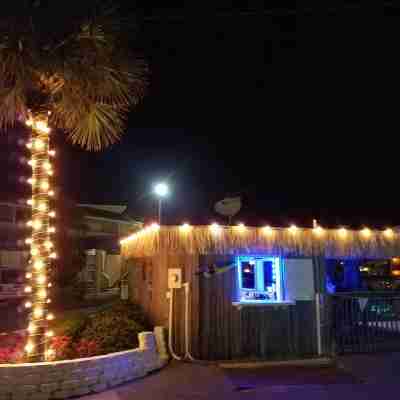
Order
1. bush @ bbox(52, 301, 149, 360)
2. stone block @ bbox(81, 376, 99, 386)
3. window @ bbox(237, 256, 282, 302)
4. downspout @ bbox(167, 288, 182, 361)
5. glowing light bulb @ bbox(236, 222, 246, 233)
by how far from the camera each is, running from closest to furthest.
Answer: stone block @ bbox(81, 376, 99, 386) < bush @ bbox(52, 301, 149, 360) < downspout @ bbox(167, 288, 182, 361) < glowing light bulb @ bbox(236, 222, 246, 233) < window @ bbox(237, 256, 282, 302)

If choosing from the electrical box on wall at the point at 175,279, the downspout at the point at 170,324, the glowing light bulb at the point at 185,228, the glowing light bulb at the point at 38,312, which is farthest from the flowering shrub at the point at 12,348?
the glowing light bulb at the point at 185,228

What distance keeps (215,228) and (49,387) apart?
14.0ft

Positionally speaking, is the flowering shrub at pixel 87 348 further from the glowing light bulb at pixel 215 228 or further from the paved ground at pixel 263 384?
the glowing light bulb at pixel 215 228

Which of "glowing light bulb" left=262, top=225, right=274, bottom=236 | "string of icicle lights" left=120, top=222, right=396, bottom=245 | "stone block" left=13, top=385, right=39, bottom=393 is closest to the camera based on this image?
"stone block" left=13, top=385, right=39, bottom=393

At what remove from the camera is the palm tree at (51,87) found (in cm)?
670

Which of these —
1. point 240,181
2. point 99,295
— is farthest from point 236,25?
point 99,295

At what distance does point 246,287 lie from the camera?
9.39m

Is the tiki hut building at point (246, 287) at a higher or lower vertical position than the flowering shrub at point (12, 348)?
higher

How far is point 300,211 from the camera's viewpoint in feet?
33.3

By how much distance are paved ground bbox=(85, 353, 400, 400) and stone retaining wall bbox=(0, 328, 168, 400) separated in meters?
0.23

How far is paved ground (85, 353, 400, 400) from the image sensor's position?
6391 mm

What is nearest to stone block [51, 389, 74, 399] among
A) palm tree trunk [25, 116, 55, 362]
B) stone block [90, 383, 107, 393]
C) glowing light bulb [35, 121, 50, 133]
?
stone block [90, 383, 107, 393]

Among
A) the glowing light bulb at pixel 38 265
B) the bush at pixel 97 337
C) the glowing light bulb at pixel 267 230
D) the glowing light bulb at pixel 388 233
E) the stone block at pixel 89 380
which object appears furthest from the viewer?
the glowing light bulb at pixel 388 233

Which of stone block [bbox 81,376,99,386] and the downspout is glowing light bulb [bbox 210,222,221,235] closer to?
the downspout
